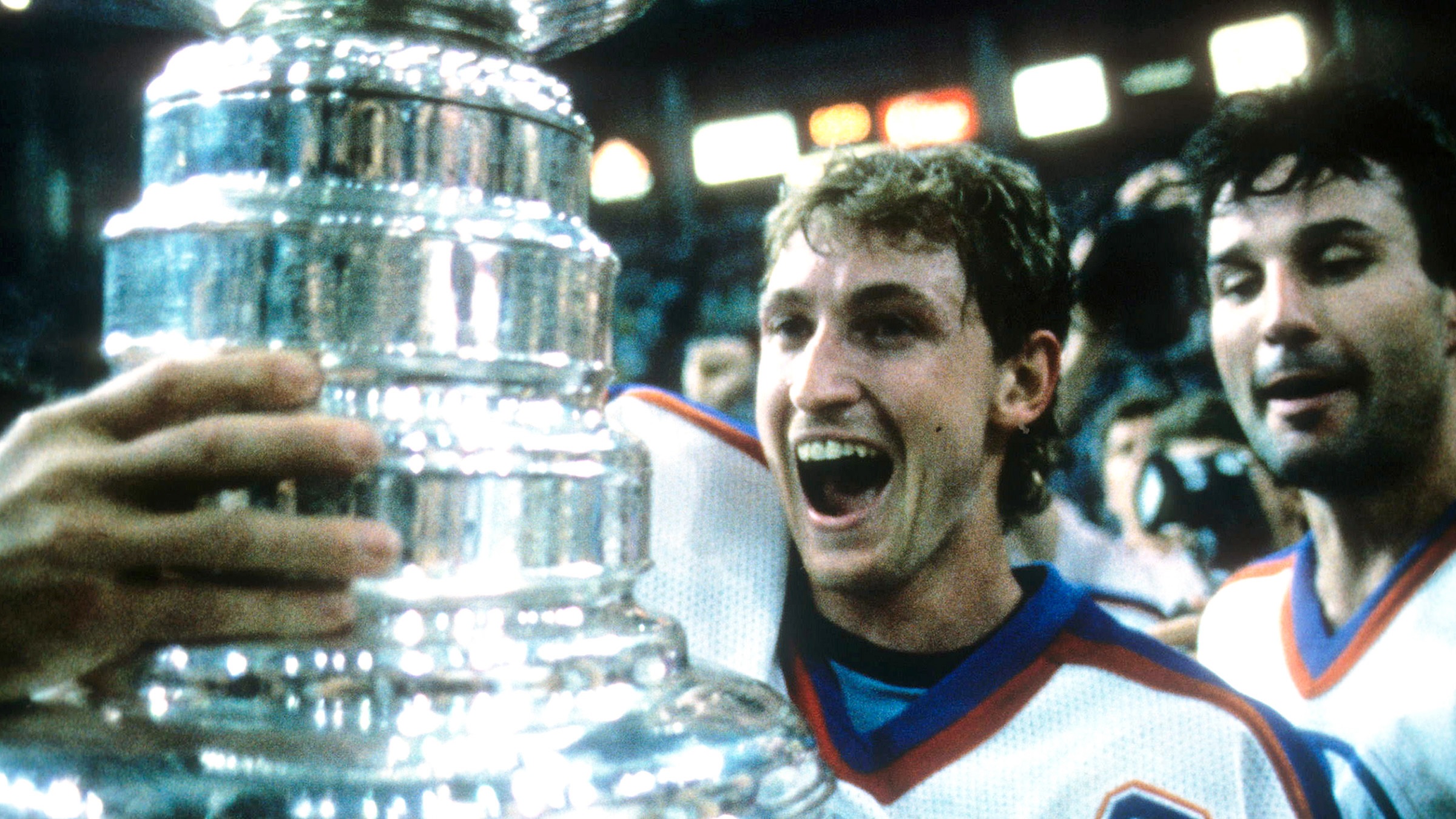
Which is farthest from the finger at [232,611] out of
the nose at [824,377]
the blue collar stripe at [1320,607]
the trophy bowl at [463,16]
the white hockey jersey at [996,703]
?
the blue collar stripe at [1320,607]

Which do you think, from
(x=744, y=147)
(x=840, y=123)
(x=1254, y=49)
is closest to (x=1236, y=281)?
(x=1254, y=49)

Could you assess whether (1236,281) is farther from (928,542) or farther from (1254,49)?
(1254,49)

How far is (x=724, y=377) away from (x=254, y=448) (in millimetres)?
2606

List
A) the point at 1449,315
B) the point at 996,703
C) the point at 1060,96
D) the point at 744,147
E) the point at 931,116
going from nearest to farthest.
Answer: the point at 996,703 → the point at 1449,315 → the point at 1060,96 → the point at 931,116 → the point at 744,147

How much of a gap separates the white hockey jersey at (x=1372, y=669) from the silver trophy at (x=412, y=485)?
76 cm

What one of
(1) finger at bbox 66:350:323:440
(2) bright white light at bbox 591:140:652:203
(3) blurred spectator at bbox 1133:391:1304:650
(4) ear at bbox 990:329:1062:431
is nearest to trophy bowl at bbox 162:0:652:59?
(1) finger at bbox 66:350:323:440

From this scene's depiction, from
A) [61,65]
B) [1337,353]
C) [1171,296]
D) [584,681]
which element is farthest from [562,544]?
[61,65]

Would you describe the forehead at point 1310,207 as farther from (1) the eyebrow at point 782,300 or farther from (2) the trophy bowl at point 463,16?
(2) the trophy bowl at point 463,16

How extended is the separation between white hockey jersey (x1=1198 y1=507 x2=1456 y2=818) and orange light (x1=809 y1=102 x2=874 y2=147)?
4.52m

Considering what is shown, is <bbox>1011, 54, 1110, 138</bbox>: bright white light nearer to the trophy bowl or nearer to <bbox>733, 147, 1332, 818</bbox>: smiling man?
<bbox>733, 147, 1332, 818</bbox>: smiling man

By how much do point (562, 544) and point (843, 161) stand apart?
851 millimetres

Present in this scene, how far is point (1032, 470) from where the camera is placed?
4.13ft

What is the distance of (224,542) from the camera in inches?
10.4

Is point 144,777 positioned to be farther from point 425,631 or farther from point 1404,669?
point 1404,669
